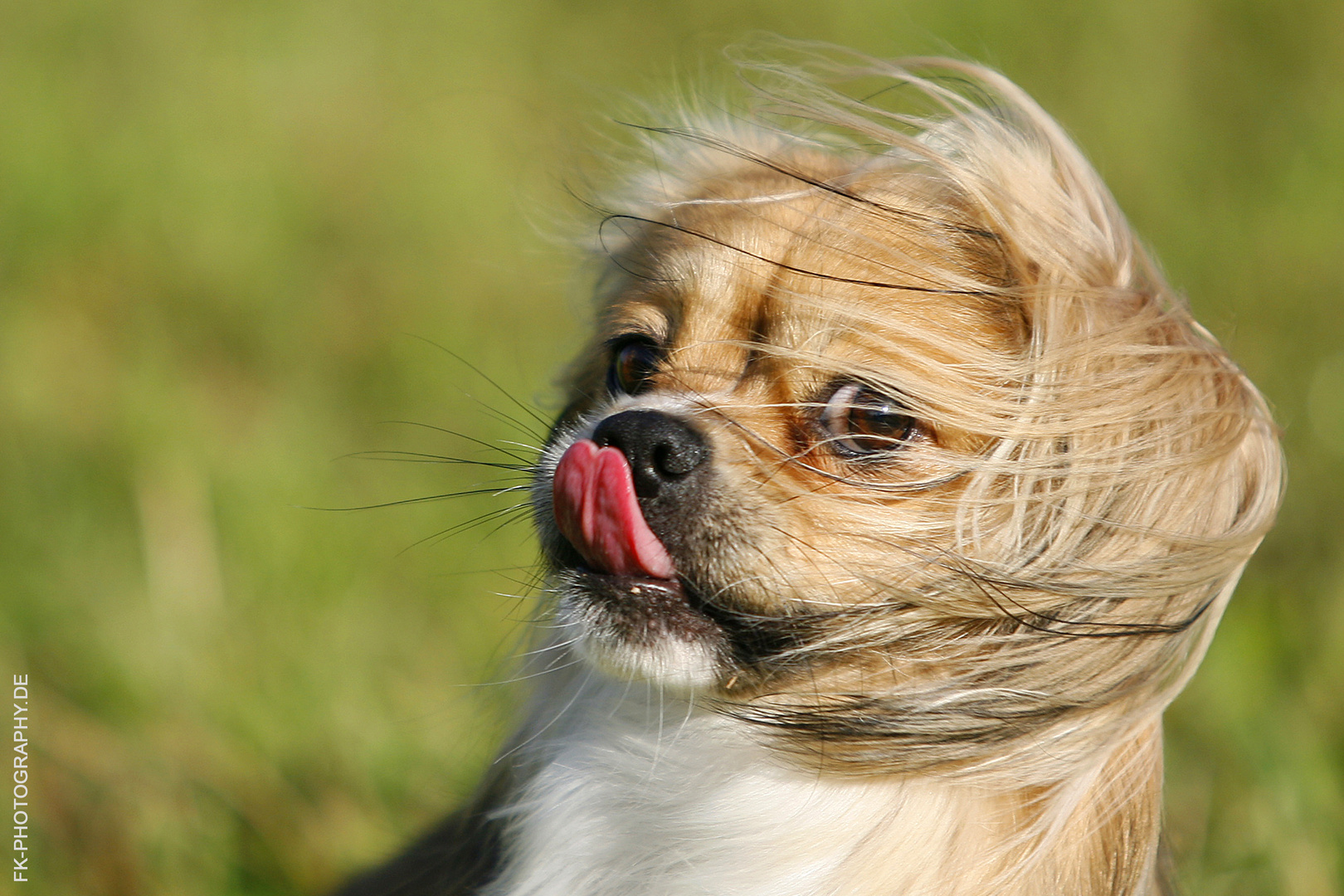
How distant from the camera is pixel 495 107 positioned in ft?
19.4

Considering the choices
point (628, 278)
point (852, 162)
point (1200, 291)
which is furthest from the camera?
point (1200, 291)

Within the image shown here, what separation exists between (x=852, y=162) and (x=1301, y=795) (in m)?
1.65

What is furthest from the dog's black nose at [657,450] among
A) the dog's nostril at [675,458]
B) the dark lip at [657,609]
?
the dark lip at [657,609]

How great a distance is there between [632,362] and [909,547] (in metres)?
0.66

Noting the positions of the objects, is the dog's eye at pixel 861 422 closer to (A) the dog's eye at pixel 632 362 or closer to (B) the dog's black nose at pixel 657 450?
(B) the dog's black nose at pixel 657 450

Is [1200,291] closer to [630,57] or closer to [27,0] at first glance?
[630,57]

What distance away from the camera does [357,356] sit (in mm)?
4586

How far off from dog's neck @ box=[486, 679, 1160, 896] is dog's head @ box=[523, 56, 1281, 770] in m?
0.07

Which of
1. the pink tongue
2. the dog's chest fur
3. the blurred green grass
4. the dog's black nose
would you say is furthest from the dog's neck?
the blurred green grass

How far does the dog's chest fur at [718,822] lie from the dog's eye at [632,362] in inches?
19.8

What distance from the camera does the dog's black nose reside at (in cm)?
157

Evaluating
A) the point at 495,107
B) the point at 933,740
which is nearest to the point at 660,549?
the point at 933,740

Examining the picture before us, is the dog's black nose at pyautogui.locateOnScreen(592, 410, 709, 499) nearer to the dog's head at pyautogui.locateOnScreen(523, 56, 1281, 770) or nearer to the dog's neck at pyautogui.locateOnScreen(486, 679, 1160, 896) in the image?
the dog's head at pyautogui.locateOnScreen(523, 56, 1281, 770)

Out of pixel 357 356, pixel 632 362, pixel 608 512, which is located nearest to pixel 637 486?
pixel 608 512
